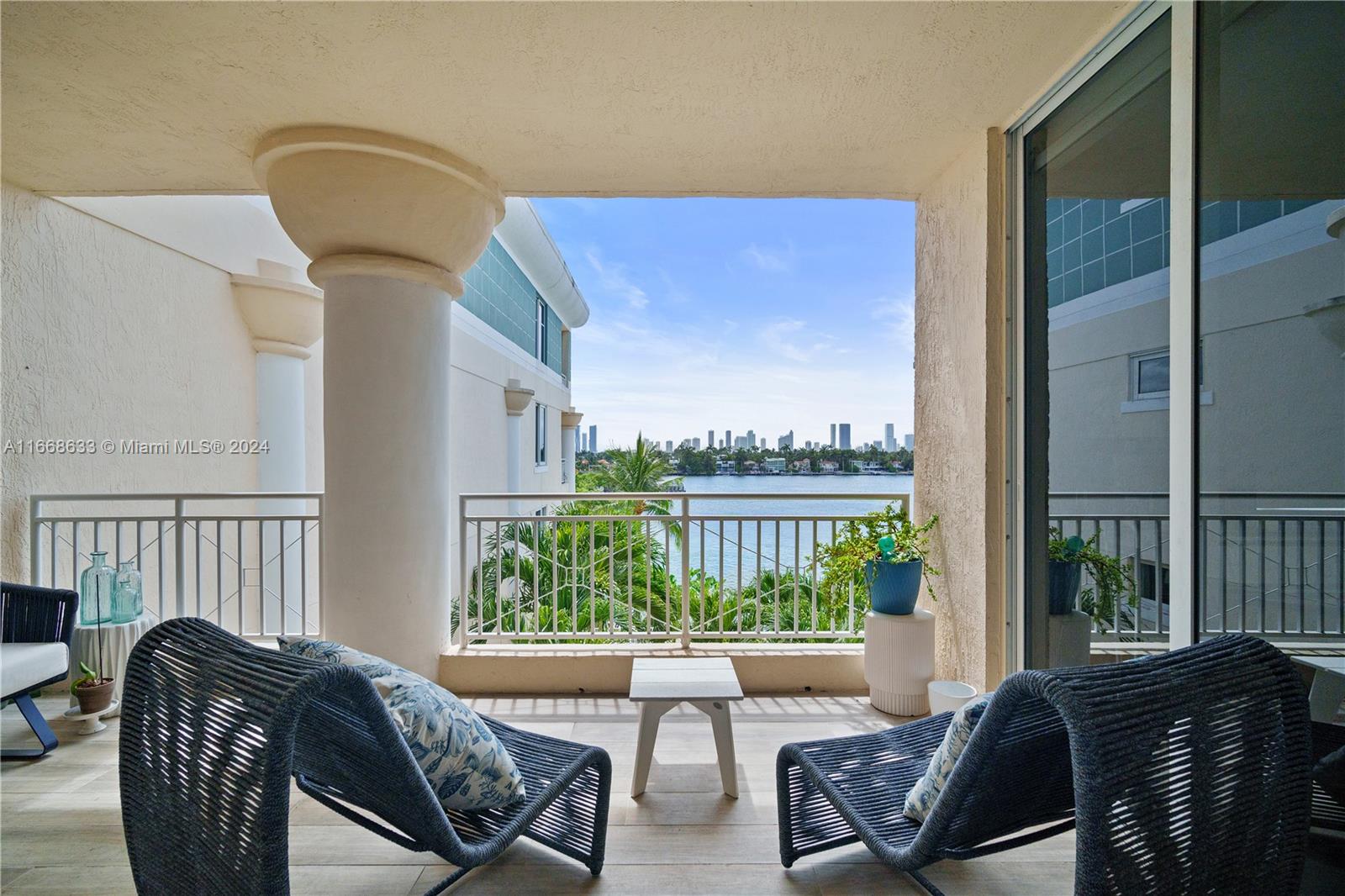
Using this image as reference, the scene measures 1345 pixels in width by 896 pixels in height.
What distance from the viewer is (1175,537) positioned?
1816 mm

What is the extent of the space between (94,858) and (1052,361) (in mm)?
3674

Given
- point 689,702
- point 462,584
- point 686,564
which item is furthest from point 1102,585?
point 462,584

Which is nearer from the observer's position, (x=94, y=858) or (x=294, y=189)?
(x=94, y=858)

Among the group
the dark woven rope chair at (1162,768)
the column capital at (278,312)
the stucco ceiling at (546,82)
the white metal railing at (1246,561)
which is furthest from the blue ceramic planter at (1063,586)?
the column capital at (278,312)

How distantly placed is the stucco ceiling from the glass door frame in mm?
153

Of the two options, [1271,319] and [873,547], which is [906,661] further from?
[1271,319]

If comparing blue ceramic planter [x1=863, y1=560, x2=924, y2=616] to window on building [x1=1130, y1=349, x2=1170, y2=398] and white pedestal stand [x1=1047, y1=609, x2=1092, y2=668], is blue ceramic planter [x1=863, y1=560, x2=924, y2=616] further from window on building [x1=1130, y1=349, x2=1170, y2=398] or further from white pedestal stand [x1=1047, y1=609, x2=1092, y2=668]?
window on building [x1=1130, y1=349, x2=1170, y2=398]

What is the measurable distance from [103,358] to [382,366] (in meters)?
1.84

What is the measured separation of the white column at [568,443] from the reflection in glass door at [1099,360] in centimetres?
1206

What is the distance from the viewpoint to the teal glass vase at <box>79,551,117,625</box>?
3.11m

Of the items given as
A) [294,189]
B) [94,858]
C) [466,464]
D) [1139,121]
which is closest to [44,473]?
[294,189]

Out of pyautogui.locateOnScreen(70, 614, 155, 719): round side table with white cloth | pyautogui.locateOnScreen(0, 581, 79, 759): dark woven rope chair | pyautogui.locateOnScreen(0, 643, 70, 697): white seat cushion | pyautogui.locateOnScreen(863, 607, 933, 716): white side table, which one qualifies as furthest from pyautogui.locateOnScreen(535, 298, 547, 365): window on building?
pyautogui.locateOnScreen(863, 607, 933, 716): white side table

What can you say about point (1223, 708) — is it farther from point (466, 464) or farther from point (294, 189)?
point (466, 464)

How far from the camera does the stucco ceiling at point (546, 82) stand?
82.3 inches
